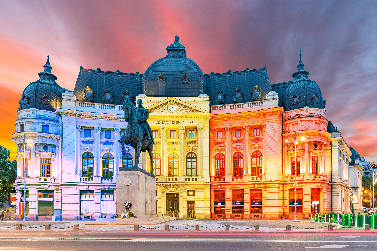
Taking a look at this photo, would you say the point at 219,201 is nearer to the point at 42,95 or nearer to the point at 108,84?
the point at 108,84

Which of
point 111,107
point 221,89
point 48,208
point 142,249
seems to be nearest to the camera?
point 142,249

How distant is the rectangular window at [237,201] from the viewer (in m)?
66.6

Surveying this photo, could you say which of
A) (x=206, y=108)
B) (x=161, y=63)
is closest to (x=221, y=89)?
(x=206, y=108)

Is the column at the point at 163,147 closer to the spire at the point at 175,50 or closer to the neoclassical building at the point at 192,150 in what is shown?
the neoclassical building at the point at 192,150

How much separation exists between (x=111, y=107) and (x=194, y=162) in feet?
53.8

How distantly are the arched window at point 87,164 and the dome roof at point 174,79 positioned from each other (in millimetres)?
14083

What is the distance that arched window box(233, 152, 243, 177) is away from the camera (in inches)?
2689

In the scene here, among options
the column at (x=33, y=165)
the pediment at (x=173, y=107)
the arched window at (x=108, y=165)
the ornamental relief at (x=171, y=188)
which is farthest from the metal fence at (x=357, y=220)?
the column at (x=33, y=165)

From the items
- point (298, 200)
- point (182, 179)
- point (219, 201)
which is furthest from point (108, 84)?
point (298, 200)

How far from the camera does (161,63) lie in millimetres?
73312

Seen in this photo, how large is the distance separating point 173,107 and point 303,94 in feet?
68.3

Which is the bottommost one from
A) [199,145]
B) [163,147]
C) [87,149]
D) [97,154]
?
[97,154]

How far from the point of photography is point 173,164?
2709 inches

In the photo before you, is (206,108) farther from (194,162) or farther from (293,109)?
(293,109)
